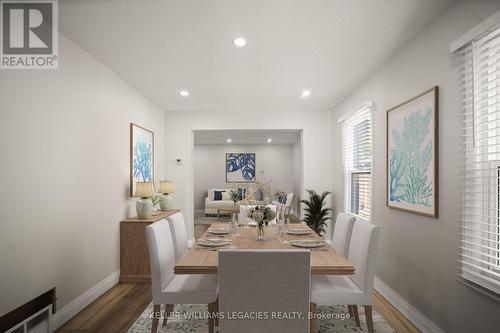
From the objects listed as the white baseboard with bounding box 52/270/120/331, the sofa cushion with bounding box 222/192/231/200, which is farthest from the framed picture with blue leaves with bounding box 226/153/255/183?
the white baseboard with bounding box 52/270/120/331

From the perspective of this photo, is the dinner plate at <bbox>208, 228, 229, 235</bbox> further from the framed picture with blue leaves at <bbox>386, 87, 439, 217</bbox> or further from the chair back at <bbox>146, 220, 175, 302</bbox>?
the framed picture with blue leaves at <bbox>386, 87, 439, 217</bbox>

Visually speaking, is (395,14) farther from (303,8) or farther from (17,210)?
(17,210)

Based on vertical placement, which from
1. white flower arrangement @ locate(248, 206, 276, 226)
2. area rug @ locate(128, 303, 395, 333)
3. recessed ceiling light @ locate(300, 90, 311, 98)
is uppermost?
recessed ceiling light @ locate(300, 90, 311, 98)

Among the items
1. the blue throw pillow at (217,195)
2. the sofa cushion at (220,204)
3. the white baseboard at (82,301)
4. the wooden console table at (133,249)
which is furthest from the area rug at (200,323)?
the blue throw pillow at (217,195)

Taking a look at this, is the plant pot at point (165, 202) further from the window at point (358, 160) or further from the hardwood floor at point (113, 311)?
the window at point (358, 160)

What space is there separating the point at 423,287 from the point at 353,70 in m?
2.49

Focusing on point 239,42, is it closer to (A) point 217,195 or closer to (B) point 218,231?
(B) point 218,231

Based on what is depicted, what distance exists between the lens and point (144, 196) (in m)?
3.81

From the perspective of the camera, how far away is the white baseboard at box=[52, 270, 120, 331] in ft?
8.54

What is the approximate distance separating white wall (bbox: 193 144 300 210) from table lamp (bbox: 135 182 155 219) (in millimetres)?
6656

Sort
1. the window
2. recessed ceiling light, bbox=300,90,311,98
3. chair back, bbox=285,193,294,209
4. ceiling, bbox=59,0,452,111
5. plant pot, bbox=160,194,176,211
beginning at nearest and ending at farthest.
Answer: ceiling, bbox=59,0,452,111, the window, recessed ceiling light, bbox=300,90,311,98, plant pot, bbox=160,194,176,211, chair back, bbox=285,193,294,209

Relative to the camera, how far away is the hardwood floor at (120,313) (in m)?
2.59

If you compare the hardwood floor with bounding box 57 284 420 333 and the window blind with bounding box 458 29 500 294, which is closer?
the window blind with bounding box 458 29 500 294

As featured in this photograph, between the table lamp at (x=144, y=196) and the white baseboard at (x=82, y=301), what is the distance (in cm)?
79
